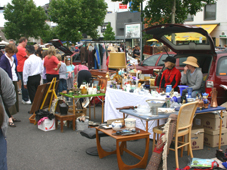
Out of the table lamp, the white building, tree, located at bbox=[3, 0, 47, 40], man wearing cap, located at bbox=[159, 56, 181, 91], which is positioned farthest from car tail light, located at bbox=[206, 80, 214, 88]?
tree, located at bbox=[3, 0, 47, 40]

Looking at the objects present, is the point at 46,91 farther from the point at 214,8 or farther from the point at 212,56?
the point at 214,8

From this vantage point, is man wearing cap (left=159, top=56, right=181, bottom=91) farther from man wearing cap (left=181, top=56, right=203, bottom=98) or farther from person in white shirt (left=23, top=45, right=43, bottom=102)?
person in white shirt (left=23, top=45, right=43, bottom=102)

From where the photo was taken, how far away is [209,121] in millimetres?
5203

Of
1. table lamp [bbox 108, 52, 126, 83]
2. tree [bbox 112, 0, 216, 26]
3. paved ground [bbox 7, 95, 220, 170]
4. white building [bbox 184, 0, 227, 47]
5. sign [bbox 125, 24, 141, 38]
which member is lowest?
paved ground [bbox 7, 95, 220, 170]

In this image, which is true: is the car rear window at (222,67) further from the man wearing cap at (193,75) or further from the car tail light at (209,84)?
the man wearing cap at (193,75)

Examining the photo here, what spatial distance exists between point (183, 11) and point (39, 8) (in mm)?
23842

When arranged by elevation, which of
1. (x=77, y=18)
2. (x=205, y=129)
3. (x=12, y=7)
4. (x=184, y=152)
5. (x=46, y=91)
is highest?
(x=12, y=7)

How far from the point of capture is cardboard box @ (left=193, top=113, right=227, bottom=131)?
16.8ft

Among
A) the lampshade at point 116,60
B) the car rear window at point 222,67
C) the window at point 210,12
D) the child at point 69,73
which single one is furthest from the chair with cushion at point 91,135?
the window at point 210,12

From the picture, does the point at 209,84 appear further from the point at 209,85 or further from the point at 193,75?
the point at 193,75

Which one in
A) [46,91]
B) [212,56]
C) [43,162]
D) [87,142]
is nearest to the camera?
[43,162]

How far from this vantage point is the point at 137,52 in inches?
665

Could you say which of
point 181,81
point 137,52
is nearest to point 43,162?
point 181,81

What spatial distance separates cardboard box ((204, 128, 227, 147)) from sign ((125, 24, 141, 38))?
26.6 feet
